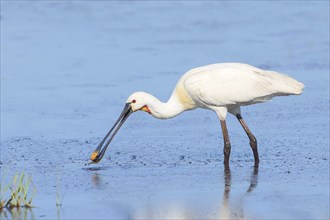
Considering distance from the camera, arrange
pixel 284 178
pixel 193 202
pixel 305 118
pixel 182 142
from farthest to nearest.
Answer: pixel 305 118 → pixel 182 142 → pixel 284 178 → pixel 193 202

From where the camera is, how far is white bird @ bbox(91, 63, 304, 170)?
1030 centimetres

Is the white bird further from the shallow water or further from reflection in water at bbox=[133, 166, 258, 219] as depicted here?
reflection in water at bbox=[133, 166, 258, 219]

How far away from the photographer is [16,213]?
8.00m

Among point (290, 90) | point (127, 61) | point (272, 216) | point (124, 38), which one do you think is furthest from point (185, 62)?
point (272, 216)

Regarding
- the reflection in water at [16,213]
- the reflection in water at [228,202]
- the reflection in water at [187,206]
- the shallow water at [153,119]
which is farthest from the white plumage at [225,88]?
the reflection in water at [16,213]

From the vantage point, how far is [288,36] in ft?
53.5

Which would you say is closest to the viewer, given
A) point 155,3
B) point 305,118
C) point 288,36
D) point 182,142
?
point 182,142

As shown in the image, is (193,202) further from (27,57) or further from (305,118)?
(27,57)

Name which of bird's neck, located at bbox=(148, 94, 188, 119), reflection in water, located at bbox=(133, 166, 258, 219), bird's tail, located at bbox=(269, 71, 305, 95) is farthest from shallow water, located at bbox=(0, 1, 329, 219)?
bird's tail, located at bbox=(269, 71, 305, 95)

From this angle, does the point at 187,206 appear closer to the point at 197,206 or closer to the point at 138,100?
the point at 197,206

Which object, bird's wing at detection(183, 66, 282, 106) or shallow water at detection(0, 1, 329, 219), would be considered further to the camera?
bird's wing at detection(183, 66, 282, 106)

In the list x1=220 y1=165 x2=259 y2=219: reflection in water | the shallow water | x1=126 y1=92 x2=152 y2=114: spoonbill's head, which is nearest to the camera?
x1=220 y1=165 x2=259 y2=219: reflection in water

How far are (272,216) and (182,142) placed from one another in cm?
325

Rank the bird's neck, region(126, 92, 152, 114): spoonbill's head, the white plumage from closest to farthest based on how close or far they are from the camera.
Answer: the white plumage, region(126, 92, 152, 114): spoonbill's head, the bird's neck
